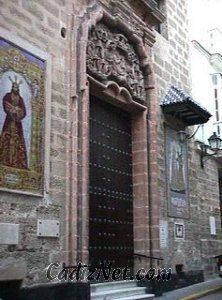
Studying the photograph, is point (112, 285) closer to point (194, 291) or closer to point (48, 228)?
point (48, 228)

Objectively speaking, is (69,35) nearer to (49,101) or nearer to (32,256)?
(49,101)

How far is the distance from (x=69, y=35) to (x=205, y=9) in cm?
717

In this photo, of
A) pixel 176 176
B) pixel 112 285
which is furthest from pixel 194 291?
pixel 176 176

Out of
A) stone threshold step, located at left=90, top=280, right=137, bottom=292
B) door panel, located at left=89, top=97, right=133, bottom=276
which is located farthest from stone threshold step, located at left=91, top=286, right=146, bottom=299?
door panel, located at left=89, top=97, right=133, bottom=276

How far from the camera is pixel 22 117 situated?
6219mm

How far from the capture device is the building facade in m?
6.14

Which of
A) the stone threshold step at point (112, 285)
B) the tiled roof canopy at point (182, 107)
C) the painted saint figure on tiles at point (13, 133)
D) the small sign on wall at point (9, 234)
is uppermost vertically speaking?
the tiled roof canopy at point (182, 107)

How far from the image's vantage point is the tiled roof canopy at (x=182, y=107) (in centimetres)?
965

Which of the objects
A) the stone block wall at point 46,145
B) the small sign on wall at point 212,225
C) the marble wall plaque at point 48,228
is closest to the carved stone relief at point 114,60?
the stone block wall at point 46,145

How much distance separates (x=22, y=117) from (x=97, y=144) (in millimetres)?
2197

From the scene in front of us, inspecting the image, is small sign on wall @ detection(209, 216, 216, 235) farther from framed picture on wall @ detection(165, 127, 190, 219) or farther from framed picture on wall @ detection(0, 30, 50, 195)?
framed picture on wall @ detection(0, 30, 50, 195)

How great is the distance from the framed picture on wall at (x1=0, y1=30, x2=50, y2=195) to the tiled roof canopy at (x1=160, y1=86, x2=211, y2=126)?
3747 mm

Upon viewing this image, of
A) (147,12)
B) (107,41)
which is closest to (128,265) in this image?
(107,41)

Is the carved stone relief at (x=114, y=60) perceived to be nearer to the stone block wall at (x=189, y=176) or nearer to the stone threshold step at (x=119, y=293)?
the stone block wall at (x=189, y=176)
